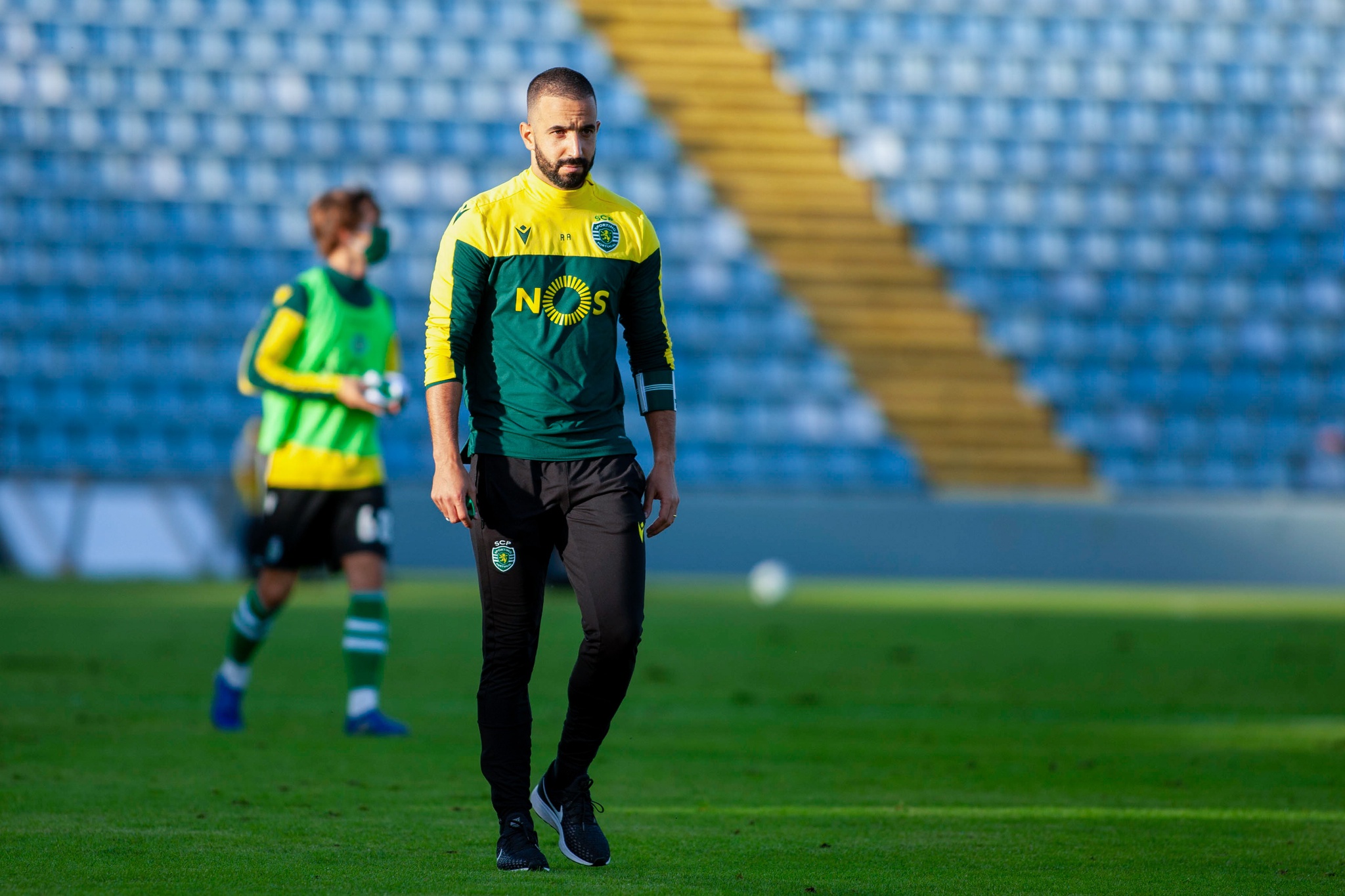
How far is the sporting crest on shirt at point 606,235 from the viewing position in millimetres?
3910

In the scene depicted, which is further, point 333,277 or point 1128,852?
point 333,277

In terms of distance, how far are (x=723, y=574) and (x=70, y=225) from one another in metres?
8.44

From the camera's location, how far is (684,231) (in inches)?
827

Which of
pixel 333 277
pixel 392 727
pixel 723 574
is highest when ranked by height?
pixel 333 277

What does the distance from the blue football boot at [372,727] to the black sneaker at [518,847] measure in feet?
8.20

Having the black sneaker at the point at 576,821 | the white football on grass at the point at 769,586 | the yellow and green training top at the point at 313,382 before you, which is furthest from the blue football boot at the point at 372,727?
the white football on grass at the point at 769,586

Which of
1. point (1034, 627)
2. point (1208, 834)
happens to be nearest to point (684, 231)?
point (1034, 627)

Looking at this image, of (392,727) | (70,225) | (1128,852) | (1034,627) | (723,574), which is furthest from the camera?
(70,225)

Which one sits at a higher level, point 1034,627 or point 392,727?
point 392,727

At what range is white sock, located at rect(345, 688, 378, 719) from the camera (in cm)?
625

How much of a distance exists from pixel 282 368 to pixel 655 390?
275 cm

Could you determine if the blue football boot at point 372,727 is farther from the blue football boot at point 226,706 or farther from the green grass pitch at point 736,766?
the blue football boot at point 226,706

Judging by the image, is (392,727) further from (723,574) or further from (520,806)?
(723,574)

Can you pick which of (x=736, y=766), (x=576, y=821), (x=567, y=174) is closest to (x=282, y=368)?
(x=736, y=766)
